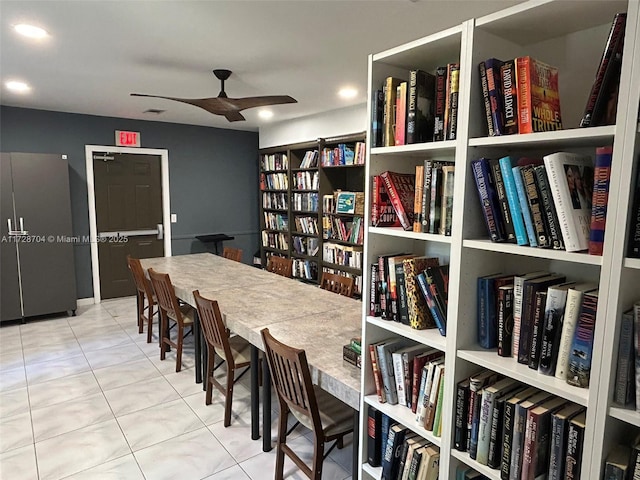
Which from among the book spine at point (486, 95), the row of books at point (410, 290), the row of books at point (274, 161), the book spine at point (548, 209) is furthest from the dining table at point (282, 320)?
the row of books at point (274, 161)

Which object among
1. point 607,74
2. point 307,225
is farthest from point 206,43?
point 307,225

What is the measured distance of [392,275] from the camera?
1.43m

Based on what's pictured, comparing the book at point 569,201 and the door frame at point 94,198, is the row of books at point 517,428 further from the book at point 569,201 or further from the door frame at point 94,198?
the door frame at point 94,198

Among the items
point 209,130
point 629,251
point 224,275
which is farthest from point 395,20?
point 209,130

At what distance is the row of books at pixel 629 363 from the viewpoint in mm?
865

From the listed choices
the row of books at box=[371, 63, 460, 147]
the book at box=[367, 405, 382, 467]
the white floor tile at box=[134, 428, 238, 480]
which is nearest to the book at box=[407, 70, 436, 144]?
the row of books at box=[371, 63, 460, 147]

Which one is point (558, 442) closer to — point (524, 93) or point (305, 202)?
point (524, 93)

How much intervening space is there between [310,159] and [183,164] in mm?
1922

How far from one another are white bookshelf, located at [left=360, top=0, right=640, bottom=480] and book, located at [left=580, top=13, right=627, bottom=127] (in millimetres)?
47

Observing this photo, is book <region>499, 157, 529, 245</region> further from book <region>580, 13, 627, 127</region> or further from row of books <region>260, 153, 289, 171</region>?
row of books <region>260, 153, 289, 171</region>

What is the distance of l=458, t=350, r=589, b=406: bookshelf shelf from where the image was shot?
3.11 ft

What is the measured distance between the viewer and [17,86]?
3.64m

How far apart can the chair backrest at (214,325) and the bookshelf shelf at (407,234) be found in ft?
4.14

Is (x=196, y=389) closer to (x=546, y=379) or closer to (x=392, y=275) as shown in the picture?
(x=392, y=275)
